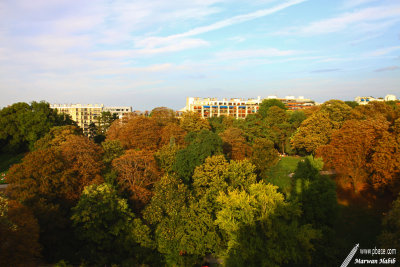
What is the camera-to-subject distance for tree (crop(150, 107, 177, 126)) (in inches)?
1886

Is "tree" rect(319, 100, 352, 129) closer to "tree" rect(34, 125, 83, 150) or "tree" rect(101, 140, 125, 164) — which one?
"tree" rect(101, 140, 125, 164)

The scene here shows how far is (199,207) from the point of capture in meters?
20.2

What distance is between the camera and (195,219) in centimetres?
1928

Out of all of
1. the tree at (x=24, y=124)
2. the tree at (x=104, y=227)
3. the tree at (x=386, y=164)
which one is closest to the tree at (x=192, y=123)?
the tree at (x=24, y=124)

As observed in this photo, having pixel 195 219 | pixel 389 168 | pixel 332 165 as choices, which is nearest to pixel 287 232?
pixel 195 219

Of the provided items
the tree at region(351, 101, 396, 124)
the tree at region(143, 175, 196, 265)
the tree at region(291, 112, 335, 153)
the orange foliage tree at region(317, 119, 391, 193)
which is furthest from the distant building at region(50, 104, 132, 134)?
Answer: the orange foliage tree at region(317, 119, 391, 193)

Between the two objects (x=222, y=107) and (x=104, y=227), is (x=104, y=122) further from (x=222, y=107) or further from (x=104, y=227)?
(x=222, y=107)

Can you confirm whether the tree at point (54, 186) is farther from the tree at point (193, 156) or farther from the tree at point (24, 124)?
the tree at point (24, 124)

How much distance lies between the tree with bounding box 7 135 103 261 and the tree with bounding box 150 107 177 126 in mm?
23464

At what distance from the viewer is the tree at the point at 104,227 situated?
18.4m

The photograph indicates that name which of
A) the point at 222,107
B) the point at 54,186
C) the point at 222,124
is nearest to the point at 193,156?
the point at 54,186

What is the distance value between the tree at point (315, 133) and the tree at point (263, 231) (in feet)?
73.3

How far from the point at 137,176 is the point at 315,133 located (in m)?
25.4

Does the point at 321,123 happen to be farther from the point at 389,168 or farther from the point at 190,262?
the point at 190,262
